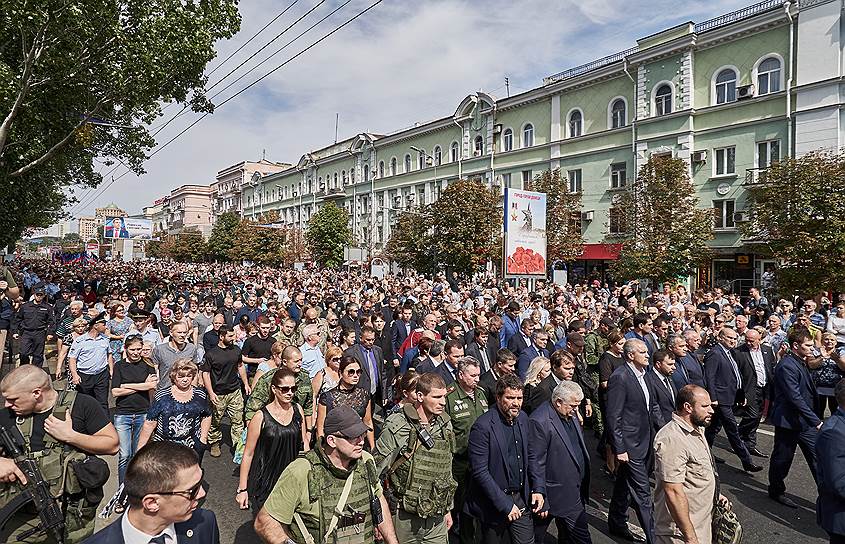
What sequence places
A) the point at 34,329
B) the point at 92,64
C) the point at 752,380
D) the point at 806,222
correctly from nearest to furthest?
1. the point at 752,380
2. the point at 34,329
3. the point at 92,64
4. the point at 806,222

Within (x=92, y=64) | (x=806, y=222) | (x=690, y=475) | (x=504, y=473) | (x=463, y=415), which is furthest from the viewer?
(x=806, y=222)

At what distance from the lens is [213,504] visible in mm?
5965

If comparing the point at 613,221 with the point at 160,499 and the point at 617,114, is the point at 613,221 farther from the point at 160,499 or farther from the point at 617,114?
the point at 160,499

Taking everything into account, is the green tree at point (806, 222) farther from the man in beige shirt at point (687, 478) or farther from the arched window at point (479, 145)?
the arched window at point (479, 145)

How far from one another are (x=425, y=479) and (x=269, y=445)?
1383mm

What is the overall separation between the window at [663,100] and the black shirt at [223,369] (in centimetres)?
2901

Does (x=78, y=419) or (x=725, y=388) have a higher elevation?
(x=78, y=419)

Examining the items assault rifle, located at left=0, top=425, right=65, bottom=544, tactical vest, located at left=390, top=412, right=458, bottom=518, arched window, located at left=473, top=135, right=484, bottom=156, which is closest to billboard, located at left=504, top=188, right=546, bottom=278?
tactical vest, located at left=390, top=412, right=458, bottom=518

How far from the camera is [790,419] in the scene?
6.08 metres

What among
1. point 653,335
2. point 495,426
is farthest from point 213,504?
point 653,335

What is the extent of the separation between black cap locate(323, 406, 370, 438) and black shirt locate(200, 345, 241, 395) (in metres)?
4.90

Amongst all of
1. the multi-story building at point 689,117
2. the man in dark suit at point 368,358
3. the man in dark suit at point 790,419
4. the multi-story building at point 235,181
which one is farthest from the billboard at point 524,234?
the multi-story building at point 235,181

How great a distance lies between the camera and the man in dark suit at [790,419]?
600cm

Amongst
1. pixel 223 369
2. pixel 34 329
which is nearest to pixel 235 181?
pixel 34 329
